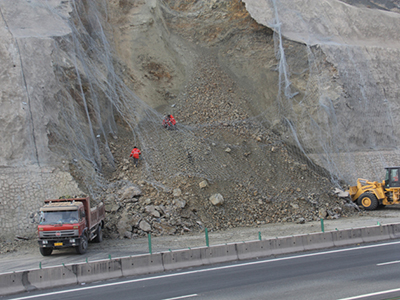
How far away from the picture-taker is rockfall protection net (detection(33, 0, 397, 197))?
15.8 m

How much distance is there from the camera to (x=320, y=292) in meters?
6.75

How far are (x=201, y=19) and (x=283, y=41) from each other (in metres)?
7.11

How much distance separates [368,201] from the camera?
1681cm

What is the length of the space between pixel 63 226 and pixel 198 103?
40.4 ft

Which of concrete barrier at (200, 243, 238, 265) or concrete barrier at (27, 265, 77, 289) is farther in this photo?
concrete barrier at (200, 243, 238, 265)

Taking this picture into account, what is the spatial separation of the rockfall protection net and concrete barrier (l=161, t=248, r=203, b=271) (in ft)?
20.4

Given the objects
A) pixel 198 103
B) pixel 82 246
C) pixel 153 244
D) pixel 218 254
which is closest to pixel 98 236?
pixel 82 246

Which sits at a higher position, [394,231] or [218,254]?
[218,254]

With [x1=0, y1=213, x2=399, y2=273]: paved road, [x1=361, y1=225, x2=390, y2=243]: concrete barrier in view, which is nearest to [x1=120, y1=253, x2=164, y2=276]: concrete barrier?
[x1=0, y1=213, x2=399, y2=273]: paved road

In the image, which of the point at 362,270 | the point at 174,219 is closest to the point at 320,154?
the point at 174,219

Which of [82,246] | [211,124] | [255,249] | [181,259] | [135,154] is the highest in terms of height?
[211,124]

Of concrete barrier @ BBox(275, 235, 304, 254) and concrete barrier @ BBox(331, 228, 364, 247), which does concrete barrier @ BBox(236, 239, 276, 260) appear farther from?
concrete barrier @ BBox(331, 228, 364, 247)

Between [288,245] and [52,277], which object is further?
[288,245]

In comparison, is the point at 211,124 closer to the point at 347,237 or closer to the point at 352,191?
the point at 352,191
